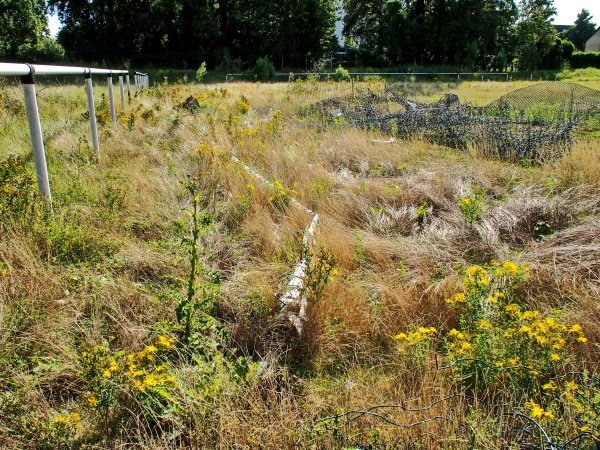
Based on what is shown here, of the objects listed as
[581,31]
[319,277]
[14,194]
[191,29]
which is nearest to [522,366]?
[319,277]

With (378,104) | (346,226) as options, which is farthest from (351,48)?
(346,226)

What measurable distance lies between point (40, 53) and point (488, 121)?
36692 millimetres

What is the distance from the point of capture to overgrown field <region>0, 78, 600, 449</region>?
197cm

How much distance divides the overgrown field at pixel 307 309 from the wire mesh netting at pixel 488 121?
2.98 ft

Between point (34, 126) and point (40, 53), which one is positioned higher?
point (40, 53)

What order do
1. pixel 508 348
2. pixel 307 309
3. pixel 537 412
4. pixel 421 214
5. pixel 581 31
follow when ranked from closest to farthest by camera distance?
pixel 537 412 → pixel 508 348 → pixel 307 309 → pixel 421 214 → pixel 581 31

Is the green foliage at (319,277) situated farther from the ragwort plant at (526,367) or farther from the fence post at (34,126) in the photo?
the fence post at (34,126)

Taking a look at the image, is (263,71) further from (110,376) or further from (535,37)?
(110,376)

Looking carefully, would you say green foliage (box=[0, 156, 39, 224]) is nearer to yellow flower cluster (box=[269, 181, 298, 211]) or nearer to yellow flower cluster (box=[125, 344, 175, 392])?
yellow flower cluster (box=[125, 344, 175, 392])

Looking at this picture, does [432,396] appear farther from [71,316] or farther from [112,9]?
[112,9]

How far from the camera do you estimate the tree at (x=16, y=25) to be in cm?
3312

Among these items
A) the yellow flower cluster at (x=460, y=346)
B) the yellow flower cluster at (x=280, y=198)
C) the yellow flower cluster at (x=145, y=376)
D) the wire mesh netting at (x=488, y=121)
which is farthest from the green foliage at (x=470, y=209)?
the yellow flower cluster at (x=145, y=376)

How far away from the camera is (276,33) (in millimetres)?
37156

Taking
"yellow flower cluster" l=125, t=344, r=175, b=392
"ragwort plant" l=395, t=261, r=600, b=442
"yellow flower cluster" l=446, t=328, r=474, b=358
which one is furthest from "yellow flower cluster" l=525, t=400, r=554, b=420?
"yellow flower cluster" l=125, t=344, r=175, b=392
